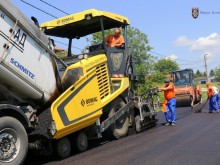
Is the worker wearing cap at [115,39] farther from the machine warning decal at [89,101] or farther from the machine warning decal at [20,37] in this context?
the machine warning decal at [20,37]

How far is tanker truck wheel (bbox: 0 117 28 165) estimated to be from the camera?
19.6 feet

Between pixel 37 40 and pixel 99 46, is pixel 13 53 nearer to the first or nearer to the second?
pixel 37 40

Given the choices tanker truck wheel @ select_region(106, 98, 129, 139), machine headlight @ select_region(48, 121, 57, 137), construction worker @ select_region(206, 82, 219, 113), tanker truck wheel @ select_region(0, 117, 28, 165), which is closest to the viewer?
tanker truck wheel @ select_region(0, 117, 28, 165)

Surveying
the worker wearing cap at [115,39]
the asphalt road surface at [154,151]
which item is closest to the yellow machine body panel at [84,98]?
the asphalt road surface at [154,151]

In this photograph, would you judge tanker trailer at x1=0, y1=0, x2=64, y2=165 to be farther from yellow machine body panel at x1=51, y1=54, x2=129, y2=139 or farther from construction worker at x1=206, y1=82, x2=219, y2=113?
construction worker at x1=206, y1=82, x2=219, y2=113

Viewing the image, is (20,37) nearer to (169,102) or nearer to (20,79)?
(20,79)

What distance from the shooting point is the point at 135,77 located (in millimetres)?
10578

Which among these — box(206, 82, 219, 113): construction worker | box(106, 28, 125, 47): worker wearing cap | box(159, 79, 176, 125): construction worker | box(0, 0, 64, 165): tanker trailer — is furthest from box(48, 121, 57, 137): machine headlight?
box(206, 82, 219, 113): construction worker

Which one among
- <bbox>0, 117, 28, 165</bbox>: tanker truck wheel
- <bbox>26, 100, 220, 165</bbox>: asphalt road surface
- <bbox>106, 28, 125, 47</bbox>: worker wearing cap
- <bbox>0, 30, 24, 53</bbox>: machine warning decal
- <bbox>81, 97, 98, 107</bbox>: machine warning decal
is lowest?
<bbox>26, 100, 220, 165</bbox>: asphalt road surface

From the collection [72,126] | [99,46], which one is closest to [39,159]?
[72,126]

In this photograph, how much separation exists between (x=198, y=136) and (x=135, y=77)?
2.38 m

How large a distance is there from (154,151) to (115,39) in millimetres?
3473

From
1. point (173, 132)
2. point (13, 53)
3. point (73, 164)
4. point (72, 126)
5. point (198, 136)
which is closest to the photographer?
point (13, 53)

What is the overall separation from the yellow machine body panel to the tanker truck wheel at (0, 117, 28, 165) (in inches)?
29.2
